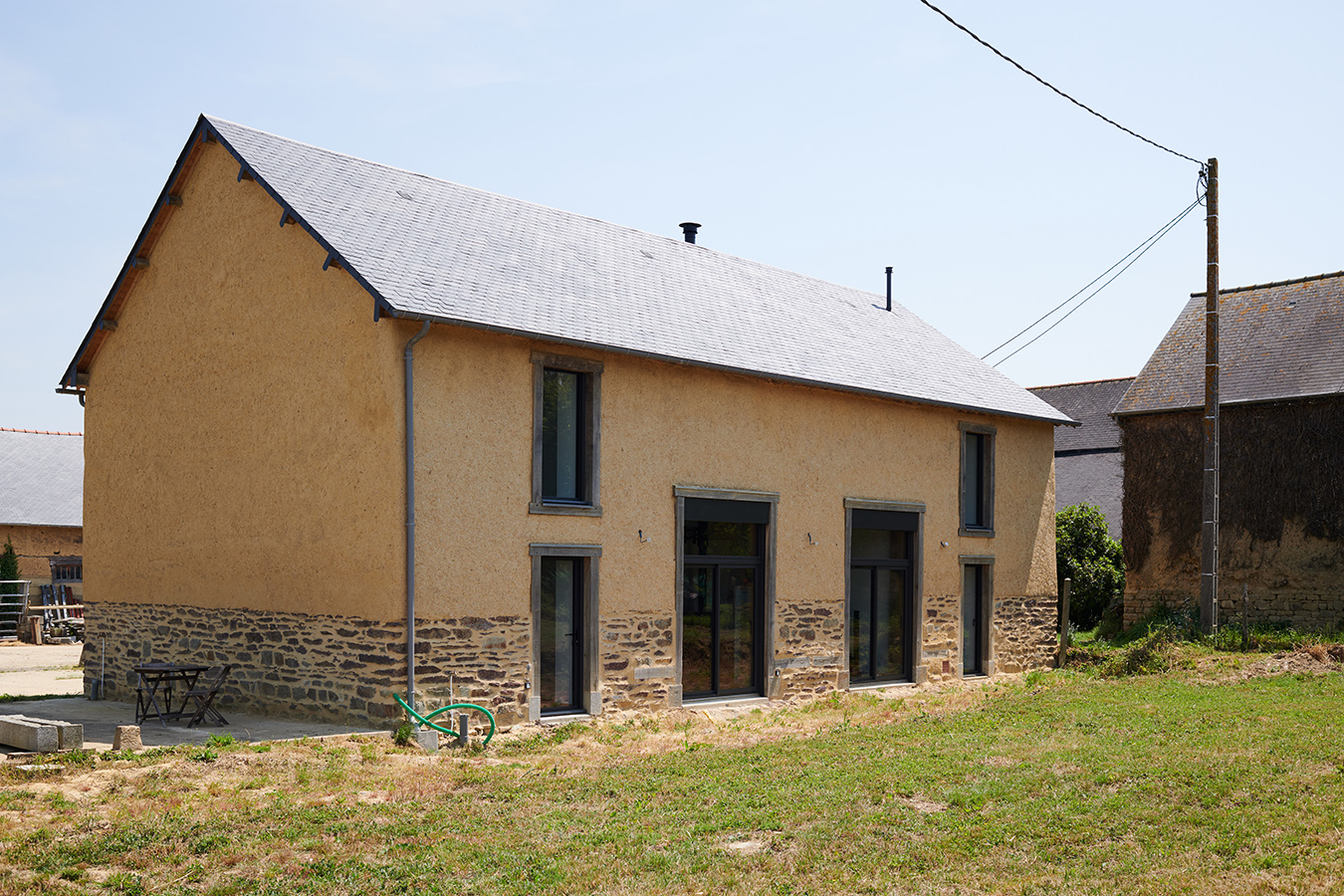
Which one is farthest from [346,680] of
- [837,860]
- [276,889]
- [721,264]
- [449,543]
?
[721,264]

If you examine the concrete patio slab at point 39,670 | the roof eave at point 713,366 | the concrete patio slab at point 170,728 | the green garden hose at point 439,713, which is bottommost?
the concrete patio slab at point 39,670

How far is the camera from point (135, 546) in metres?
16.2

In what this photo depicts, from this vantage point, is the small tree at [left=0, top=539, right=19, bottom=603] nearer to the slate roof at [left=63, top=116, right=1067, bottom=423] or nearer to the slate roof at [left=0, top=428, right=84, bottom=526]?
the slate roof at [left=0, top=428, right=84, bottom=526]

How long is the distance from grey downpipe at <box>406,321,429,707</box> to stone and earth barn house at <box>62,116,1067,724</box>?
0.14 feet

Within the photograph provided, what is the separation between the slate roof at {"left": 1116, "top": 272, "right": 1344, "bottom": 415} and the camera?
2325 cm

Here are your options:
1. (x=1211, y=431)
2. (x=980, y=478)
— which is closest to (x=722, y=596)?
(x=980, y=478)

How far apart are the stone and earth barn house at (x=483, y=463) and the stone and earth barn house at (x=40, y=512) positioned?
18.8 meters

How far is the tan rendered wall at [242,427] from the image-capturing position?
12773 mm

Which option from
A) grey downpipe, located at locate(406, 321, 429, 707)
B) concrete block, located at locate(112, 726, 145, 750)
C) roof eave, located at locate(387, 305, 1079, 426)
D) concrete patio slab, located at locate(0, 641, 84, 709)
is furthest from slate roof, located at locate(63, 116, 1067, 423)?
concrete patio slab, located at locate(0, 641, 84, 709)

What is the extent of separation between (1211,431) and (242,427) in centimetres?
1479

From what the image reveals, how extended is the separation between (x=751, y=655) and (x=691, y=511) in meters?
2.28

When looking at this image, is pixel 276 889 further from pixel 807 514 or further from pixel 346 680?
pixel 807 514

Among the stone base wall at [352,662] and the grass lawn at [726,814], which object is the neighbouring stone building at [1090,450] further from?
the stone base wall at [352,662]

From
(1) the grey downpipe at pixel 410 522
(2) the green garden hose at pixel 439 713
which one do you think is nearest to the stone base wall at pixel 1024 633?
(2) the green garden hose at pixel 439 713
